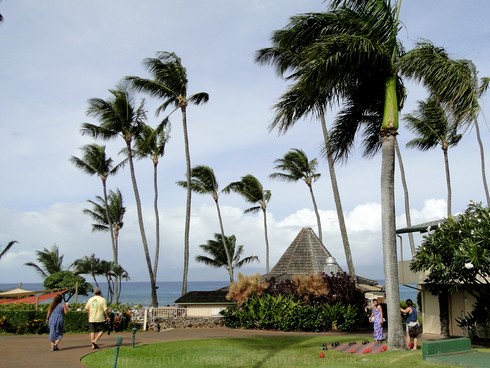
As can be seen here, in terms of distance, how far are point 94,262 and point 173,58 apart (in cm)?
1899

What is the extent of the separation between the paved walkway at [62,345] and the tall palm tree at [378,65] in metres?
8.47

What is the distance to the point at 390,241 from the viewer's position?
15.3 metres

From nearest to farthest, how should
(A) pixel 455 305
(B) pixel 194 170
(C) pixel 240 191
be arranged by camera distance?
1. (A) pixel 455 305
2. (B) pixel 194 170
3. (C) pixel 240 191

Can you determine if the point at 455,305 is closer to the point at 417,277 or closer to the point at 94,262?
the point at 417,277

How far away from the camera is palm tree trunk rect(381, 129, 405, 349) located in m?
14.9

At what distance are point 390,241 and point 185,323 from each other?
46.1ft

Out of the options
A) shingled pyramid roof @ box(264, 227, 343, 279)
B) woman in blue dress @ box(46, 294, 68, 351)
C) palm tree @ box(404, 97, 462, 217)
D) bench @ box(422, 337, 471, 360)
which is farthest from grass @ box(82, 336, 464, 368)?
palm tree @ box(404, 97, 462, 217)

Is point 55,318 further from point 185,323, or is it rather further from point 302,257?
point 302,257

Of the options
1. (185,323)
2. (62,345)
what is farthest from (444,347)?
(185,323)

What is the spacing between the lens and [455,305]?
74.2ft

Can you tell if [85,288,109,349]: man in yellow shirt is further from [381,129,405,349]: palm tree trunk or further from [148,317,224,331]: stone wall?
[148,317,224,331]: stone wall

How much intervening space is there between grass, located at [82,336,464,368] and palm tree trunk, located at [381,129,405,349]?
2.04 ft

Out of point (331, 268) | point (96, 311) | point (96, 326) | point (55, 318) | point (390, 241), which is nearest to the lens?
point (390, 241)

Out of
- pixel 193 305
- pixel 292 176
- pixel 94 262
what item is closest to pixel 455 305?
pixel 193 305
